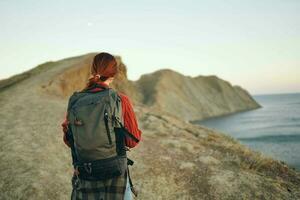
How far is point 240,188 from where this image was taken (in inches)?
334

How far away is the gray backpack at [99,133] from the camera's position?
370cm

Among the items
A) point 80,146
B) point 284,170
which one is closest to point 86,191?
point 80,146

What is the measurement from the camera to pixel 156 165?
31.3ft

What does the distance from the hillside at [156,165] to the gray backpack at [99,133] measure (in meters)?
1.79

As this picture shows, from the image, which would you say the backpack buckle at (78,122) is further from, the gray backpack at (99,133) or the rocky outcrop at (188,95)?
the rocky outcrop at (188,95)

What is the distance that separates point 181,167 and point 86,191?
5.91m

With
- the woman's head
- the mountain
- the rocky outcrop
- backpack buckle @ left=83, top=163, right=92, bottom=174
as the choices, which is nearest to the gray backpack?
backpack buckle @ left=83, top=163, right=92, bottom=174

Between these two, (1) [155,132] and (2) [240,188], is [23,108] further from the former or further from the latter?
(2) [240,188]

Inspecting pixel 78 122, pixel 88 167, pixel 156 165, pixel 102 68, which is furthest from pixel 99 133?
pixel 156 165

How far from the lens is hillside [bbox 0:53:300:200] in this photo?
26.9 feet

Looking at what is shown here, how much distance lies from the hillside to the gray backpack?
1.79 metres

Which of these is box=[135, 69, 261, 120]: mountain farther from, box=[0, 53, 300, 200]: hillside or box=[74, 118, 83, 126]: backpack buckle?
box=[74, 118, 83, 126]: backpack buckle

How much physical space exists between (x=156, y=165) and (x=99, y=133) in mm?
6101

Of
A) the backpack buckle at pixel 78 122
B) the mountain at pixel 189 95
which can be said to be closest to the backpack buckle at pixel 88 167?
the backpack buckle at pixel 78 122
